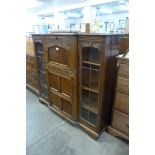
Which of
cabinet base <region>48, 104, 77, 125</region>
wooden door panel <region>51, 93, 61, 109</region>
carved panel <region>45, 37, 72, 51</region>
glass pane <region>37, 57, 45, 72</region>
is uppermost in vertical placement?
carved panel <region>45, 37, 72, 51</region>

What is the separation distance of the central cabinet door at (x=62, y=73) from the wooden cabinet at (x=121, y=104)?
0.60 m

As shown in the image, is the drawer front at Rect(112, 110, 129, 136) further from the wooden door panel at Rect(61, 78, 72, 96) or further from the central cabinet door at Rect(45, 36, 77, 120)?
the wooden door panel at Rect(61, 78, 72, 96)

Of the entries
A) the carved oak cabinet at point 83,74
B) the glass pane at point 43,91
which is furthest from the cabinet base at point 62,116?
the glass pane at point 43,91

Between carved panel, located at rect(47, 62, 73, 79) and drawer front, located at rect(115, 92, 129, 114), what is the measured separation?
0.73 m

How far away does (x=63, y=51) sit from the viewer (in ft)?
7.07

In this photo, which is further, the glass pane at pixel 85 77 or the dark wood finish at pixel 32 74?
the dark wood finish at pixel 32 74

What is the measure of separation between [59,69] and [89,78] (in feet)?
1.83

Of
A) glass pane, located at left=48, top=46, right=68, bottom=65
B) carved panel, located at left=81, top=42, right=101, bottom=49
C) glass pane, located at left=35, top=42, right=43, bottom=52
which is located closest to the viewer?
carved panel, located at left=81, top=42, right=101, bottom=49

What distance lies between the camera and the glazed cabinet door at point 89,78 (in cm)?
180

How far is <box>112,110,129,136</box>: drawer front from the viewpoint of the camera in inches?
75.5

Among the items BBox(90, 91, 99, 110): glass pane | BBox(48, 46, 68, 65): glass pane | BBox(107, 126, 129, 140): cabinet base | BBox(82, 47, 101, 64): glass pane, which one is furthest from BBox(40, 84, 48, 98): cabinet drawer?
BBox(107, 126, 129, 140): cabinet base

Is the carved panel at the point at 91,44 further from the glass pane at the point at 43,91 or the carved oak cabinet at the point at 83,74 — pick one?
the glass pane at the point at 43,91
